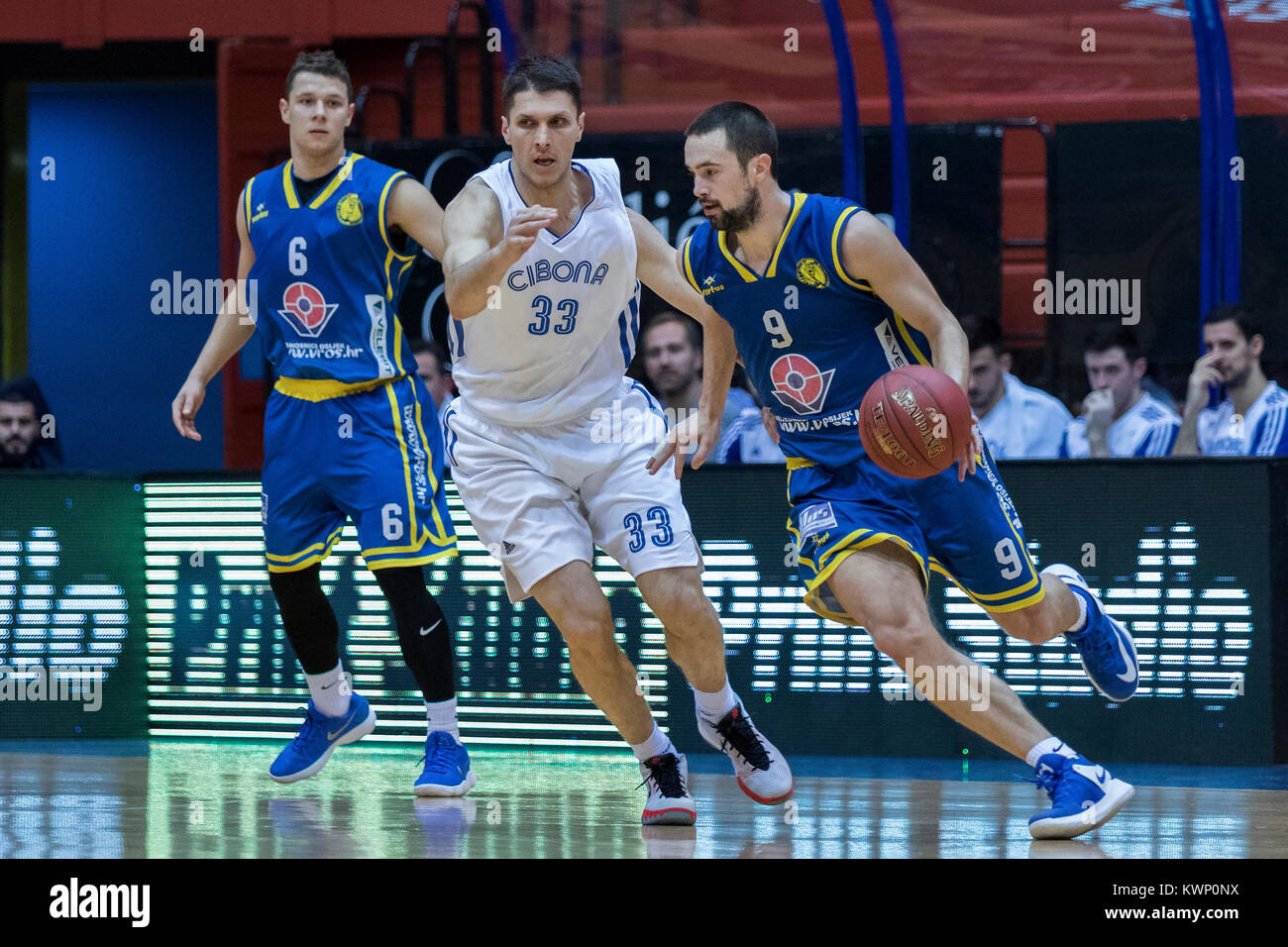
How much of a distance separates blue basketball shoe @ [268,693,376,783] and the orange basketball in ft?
7.59

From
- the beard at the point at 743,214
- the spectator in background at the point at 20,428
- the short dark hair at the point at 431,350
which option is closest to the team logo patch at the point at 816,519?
the beard at the point at 743,214

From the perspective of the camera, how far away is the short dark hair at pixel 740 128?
453 cm

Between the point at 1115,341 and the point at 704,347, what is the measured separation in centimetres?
302

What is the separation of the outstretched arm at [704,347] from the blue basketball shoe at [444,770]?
4.24 feet

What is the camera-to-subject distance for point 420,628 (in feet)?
18.0

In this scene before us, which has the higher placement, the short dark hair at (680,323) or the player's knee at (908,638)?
the short dark hair at (680,323)

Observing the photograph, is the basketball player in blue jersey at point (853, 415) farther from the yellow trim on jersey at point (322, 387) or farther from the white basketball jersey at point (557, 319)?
the yellow trim on jersey at point (322, 387)

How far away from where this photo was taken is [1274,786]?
224 inches

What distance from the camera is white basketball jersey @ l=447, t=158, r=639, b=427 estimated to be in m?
4.78

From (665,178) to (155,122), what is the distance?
616 centimetres

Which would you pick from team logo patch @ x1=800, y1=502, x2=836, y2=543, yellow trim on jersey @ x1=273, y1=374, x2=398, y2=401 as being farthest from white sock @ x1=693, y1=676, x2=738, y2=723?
yellow trim on jersey @ x1=273, y1=374, x2=398, y2=401

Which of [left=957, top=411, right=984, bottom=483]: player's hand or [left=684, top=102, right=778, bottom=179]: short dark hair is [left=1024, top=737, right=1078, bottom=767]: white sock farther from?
[left=684, top=102, right=778, bottom=179]: short dark hair

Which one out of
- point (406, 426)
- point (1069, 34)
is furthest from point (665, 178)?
point (406, 426)

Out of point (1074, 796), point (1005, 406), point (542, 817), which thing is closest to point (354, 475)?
point (542, 817)
